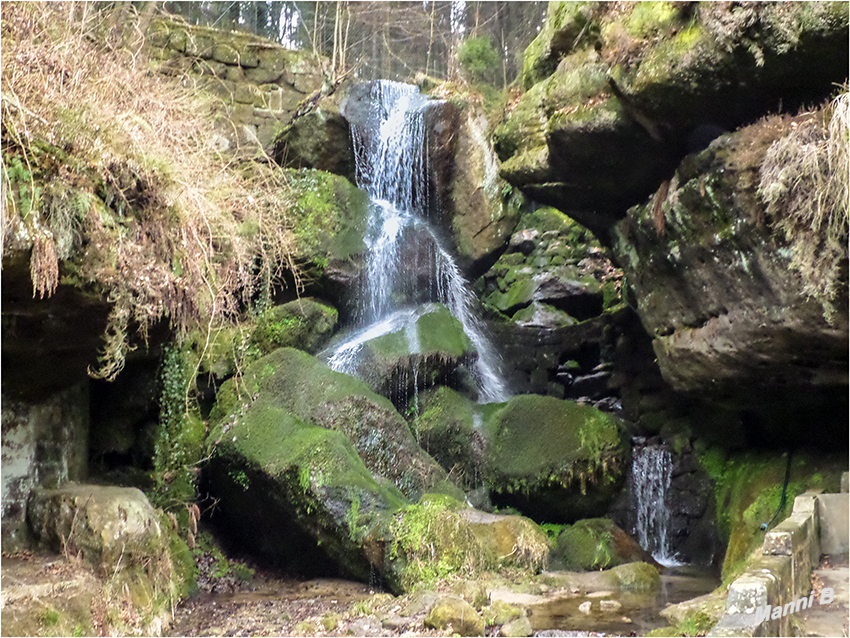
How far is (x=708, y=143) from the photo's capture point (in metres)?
7.59

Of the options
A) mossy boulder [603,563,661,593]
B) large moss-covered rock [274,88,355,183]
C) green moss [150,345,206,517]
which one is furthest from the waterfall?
large moss-covered rock [274,88,355,183]

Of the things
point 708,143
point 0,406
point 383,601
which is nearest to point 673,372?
point 708,143

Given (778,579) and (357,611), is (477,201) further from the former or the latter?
(778,579)

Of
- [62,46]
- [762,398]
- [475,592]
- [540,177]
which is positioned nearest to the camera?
[62,46]

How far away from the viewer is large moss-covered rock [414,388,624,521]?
31.7 ft

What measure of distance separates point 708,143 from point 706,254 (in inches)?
46.2

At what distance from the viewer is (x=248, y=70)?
13.5m

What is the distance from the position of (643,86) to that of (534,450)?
493 cm

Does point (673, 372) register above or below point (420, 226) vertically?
below

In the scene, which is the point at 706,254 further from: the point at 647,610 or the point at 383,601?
the point at 383,601

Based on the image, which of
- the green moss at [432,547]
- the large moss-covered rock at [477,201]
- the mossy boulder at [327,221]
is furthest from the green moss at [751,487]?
→ the mossy boulder at [327,221]

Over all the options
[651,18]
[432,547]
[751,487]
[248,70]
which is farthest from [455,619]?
[248,70]

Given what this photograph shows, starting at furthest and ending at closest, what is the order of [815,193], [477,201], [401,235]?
[477,201]
[401,235]
[815,193]

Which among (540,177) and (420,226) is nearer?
(540,177)
